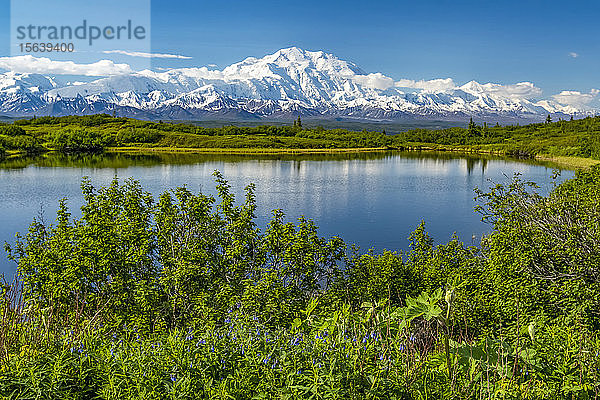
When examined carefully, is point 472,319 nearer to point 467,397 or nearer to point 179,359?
point 467,397

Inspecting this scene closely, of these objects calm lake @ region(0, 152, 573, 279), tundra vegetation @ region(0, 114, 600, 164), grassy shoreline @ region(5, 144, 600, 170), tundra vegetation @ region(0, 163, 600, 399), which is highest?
tundra vegetation @ region(0, 114, 600, 164)

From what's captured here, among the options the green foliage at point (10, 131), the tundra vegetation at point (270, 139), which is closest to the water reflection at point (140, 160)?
the tundra vegetation at point (270, 139)

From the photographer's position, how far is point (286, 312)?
33.0 ft

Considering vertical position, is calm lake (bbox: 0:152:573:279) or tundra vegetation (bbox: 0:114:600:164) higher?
tundra vegetation (bbox: 0:114:600:164)

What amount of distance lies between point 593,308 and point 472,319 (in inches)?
92.9

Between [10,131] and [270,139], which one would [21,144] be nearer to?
[10,131]

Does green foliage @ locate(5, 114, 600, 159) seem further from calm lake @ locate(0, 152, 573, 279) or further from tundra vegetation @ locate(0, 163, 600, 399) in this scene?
tundra vegetation @ locate(0, 163, 600, 399)

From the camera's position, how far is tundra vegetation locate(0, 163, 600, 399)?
4.15 meters

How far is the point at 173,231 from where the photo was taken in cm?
1322

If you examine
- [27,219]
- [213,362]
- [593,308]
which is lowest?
[27,219]

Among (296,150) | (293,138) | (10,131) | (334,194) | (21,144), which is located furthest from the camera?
(293,138)

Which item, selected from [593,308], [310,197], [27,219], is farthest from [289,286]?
[310,197]

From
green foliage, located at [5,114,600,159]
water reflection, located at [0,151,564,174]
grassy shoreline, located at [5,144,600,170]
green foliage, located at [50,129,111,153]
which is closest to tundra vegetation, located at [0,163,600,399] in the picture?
water reflection, located at [0,151,564,174]

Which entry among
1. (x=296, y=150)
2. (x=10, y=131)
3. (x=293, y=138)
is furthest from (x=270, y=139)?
(x=10, y=131)
